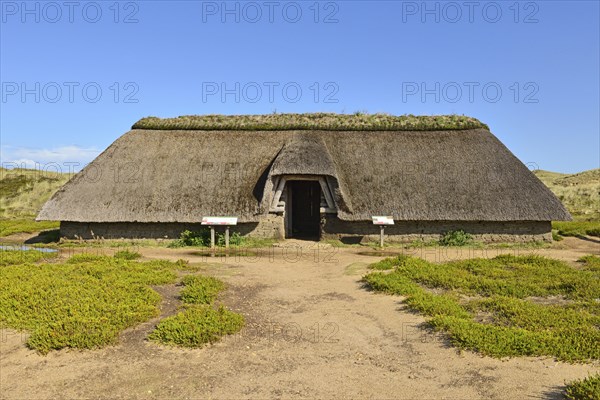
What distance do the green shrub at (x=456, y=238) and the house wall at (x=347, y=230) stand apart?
20 cm

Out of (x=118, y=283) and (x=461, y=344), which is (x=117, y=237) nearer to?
(x=118, y=283)

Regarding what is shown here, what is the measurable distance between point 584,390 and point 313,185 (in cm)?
1850

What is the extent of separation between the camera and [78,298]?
1061 centimetres

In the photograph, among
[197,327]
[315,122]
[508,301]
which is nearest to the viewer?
[197,327]

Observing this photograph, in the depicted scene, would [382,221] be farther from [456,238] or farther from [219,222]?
[219,222]

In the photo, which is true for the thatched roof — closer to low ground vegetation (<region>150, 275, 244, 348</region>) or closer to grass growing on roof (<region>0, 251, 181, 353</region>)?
grass growing on roof (<region>0, 251, 181, 353</region>)

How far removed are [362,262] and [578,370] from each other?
9.52 metres

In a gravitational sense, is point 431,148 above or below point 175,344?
above

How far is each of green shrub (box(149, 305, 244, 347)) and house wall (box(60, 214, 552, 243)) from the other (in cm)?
1117

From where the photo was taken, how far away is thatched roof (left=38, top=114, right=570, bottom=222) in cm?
2031

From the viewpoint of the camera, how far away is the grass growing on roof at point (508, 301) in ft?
26.1

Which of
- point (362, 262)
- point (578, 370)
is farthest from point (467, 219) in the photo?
point (578, 370)

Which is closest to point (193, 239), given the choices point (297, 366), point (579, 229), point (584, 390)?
point (297, 366)

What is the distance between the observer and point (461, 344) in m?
8.05
